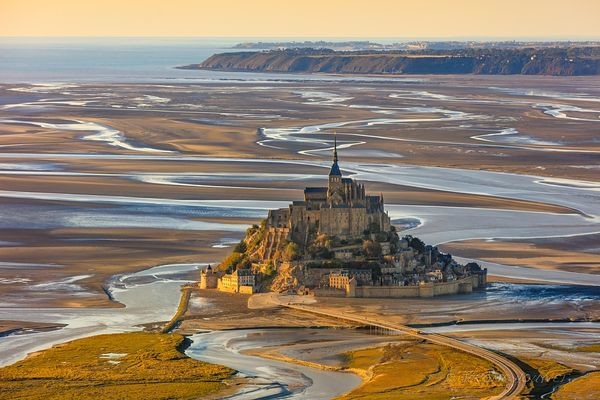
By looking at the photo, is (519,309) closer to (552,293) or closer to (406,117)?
(552,293)

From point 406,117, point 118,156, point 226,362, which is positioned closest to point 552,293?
point 226,362

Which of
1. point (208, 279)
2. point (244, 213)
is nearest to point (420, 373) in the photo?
point (208, 279)

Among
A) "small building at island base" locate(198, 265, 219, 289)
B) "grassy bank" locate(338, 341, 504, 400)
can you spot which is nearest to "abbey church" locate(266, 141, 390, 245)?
"small building at island base" locate(198, 265, 219, 289)

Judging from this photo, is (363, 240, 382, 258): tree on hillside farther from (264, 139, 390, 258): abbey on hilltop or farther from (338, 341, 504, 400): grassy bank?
(338, 341, 504, 400): grassy bank

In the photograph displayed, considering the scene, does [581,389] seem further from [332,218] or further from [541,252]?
[541,252]

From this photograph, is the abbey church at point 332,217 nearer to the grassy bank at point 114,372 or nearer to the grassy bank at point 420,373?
the grassy bank at point 114,372

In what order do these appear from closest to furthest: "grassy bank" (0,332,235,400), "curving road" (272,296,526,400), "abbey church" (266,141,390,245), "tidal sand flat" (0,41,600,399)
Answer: "grassy bank" (0,332,235,400) < "curving road" (272,296,526,400) < "tidal sand flat" (0,41,600,399) < "abbey church" (266,141,390,245)
